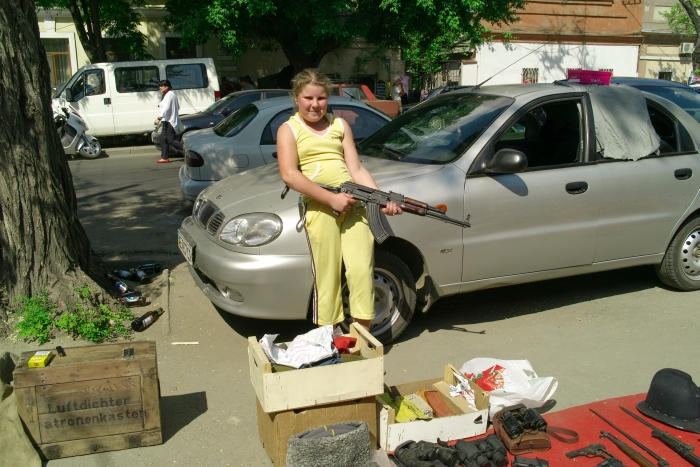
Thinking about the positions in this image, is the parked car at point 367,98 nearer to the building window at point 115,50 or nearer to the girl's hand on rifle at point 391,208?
the building window at point 115,50

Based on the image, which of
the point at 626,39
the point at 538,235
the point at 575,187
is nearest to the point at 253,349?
the point at 538,235

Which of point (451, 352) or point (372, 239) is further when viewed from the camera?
point (451, 352)

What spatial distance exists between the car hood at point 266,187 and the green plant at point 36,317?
1452mm

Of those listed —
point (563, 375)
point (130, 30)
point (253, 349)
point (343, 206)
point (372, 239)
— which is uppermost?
point (130, 30)

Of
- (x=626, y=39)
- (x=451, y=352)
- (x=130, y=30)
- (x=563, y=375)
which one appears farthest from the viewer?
(x=626, y=39)

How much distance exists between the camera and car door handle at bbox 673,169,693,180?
19.1 feet

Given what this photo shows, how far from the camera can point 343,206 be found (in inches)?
164

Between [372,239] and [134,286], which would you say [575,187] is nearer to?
[372,239]

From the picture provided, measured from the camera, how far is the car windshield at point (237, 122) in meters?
8.75

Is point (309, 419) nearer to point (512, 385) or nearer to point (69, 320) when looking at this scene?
point (512, 385)

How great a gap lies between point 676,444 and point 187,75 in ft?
57.7

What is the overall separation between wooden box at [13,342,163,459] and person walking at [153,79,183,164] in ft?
37.2

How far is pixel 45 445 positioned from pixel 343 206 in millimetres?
2115

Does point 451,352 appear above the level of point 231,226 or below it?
below
